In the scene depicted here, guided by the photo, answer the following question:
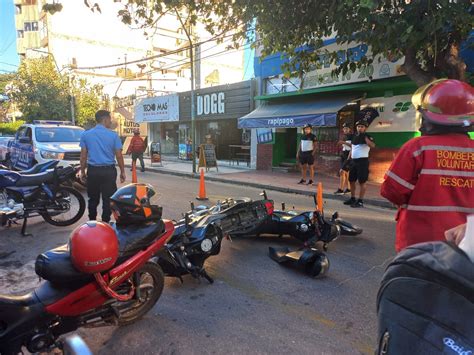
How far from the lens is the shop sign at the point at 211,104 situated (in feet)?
58.1

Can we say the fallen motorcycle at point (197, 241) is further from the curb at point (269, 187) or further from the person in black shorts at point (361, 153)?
the curb at point (269, 187)

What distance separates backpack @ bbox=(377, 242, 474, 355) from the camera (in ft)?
2.80

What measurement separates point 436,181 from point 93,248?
2269mm

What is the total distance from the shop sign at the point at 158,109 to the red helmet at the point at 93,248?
18563mm

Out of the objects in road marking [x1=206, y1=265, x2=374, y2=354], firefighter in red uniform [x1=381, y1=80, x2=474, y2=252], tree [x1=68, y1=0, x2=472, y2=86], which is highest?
tree [x1=68, y1=0, x2=472, y2=86]

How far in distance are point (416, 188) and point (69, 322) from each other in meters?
2.56

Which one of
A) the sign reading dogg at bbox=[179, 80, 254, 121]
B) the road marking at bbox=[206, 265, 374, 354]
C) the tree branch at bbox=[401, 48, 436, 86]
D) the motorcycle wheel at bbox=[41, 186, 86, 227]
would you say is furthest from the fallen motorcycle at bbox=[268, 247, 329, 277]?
the sign reading dogg at bbox=[179, 80, 254, 121]

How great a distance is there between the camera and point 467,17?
5.51 meters

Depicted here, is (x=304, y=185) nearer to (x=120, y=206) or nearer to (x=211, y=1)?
(x=211, y=1)

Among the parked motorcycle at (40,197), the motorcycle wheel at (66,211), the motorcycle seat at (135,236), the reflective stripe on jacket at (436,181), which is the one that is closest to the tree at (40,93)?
the parked motorcycle at (40,197)

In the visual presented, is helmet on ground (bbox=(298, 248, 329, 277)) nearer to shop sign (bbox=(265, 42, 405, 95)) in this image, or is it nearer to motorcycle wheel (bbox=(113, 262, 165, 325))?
motorcycle wheel (bbox=(113, 262, 165, 325))

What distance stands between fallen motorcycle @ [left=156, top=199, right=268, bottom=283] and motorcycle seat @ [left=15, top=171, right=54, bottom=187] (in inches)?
118

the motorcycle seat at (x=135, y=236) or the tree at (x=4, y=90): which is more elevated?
the tree at (x=4, y=90)

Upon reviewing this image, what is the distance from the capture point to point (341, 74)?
12172mm
